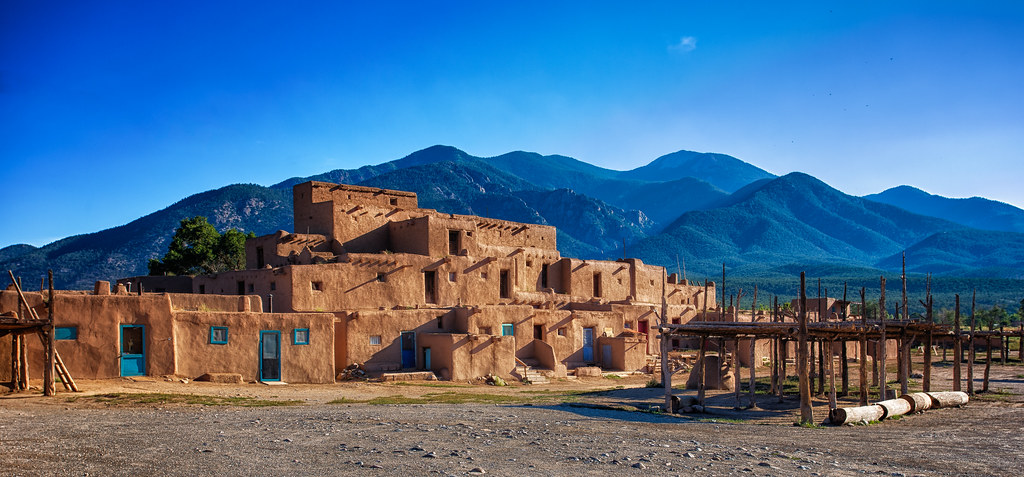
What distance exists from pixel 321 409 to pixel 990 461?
13.1 meters

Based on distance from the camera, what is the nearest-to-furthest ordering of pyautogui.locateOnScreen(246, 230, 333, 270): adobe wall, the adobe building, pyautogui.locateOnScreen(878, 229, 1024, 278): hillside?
the adobe building → pyautogui.locateOnScreen(246, 230, 333, 270): adobe wall → pyautogui.locateOnScreen(878, 229, 1024, 278): hillside

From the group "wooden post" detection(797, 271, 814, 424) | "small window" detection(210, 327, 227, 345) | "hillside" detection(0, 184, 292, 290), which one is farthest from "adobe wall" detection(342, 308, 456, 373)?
"hillside" detection(0, 184, 292, 290)

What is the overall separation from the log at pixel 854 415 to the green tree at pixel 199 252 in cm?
3673

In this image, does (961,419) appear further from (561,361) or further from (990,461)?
(561,361)

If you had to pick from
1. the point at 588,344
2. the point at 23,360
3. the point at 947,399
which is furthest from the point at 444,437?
the point at 588,344

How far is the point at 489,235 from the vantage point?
40844 millimetres

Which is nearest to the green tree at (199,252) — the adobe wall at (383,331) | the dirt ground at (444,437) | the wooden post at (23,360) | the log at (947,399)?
the adobe wall at (383,331)

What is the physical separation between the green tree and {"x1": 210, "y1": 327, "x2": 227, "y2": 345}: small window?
25.0 metres

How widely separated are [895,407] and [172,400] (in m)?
16.8

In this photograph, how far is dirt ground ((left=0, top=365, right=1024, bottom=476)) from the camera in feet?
40.1

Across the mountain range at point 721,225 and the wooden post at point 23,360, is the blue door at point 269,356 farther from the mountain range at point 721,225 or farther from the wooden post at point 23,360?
the mountain range at point 721,225

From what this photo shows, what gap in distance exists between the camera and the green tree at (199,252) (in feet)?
155

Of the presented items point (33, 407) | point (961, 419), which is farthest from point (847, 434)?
point (33, 407)

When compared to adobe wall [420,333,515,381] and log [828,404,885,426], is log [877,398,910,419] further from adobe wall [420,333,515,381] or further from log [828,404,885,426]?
adobe wall [420,333,515,381]
